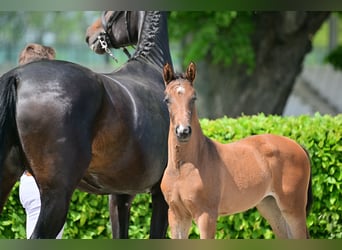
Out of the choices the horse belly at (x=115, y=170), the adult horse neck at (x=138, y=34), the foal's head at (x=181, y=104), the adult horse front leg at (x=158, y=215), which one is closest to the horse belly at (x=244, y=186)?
the foal's head at (x=181, y=104)

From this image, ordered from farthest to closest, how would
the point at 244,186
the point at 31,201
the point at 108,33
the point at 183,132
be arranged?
the point at 108,33 < the point at 31,201 < the point at 244,186 < the point at 183,132

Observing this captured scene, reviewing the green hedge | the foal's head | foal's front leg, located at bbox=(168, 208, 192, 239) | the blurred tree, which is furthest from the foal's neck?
the blurred tree

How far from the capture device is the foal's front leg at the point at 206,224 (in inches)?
133

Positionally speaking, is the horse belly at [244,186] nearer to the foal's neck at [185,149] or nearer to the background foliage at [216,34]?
the foal's neck at [185,149]

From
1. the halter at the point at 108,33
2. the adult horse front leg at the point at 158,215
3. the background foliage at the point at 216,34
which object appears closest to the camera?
the adult horse front leg at the point at 158,215

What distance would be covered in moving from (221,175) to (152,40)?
1479 mm

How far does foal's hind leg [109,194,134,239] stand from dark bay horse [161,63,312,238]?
86 cm

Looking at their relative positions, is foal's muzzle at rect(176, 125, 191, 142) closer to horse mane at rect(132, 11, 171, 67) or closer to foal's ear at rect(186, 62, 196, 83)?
foal's ear at rect(186, 62, 196, 83)

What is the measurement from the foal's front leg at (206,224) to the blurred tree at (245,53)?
7.64m

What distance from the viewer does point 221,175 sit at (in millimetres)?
3553

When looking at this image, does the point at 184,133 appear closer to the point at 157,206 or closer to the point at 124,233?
the point at 157,206

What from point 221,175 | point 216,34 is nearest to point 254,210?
point 221,175

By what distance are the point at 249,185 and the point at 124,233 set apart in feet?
3.93

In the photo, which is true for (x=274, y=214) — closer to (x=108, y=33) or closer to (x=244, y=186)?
(x=244, y=186)
